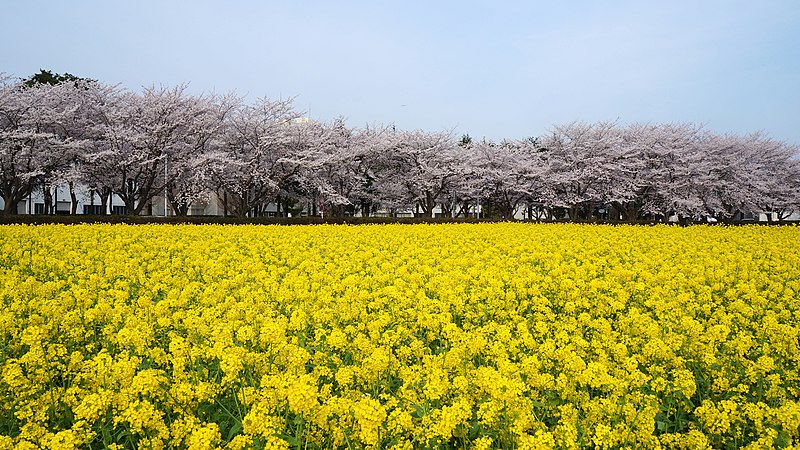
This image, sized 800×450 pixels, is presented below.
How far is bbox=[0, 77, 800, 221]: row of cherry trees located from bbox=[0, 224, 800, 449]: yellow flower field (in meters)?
25.9

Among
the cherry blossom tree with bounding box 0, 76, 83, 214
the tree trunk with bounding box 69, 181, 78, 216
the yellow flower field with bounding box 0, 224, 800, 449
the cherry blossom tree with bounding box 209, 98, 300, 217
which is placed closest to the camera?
the yellow flower field with bounding box 0, 224, 800, 449

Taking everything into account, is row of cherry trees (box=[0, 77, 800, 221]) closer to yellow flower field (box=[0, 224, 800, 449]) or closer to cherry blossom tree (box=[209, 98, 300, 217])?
cherry blossom tree (box=[209, 98, 300, 217])

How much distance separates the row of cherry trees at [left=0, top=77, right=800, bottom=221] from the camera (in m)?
30.4

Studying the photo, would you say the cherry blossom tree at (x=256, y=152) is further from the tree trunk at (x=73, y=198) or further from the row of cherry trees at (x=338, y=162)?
the tree trunk at (x=73, y=198)

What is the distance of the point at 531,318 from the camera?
582 centimetres

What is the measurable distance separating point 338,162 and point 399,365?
35.4 metres

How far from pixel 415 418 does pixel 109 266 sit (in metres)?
6.27

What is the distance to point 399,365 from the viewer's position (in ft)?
13.2

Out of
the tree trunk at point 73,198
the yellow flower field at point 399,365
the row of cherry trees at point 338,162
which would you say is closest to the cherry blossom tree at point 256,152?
the row of cherry trees at point 338,162

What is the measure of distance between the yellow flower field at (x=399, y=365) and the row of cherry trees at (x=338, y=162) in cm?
2589

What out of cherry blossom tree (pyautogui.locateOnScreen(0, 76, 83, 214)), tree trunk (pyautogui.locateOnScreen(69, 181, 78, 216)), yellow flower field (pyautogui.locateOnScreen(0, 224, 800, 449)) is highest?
cherry blossom tree (pyautogui.locateOnScreen(0, 76, 83, 214))

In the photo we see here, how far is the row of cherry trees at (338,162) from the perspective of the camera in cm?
3044

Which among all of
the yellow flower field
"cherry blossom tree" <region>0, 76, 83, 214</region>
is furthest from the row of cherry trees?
the yellow flower field

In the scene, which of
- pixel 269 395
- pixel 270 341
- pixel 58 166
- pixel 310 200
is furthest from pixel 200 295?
pixel 310 200
